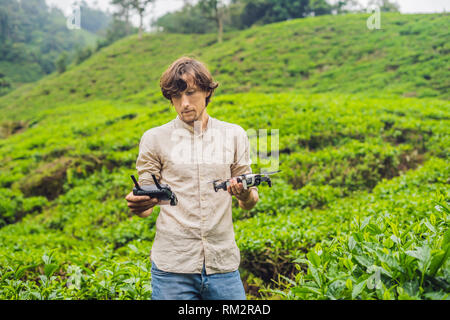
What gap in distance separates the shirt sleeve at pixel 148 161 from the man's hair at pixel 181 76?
0.30 meters

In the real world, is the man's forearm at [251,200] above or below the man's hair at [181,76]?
below

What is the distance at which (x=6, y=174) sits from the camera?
8703 mm

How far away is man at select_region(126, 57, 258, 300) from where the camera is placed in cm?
188

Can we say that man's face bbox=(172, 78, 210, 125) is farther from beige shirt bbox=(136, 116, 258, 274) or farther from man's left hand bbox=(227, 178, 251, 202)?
man's left hand bbox=(227, 178, 251, 202)

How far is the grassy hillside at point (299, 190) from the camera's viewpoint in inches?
73.5

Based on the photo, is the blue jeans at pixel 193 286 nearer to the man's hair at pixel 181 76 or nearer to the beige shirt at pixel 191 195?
the beige shirt at pixel 191 195

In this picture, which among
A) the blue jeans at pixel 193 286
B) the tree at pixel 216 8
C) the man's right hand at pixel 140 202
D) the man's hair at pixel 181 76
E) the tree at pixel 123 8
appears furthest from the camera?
the tree at pixel 123 8

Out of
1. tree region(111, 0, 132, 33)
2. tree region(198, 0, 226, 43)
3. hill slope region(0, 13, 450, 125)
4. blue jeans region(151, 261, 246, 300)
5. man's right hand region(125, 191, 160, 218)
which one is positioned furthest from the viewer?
tree region(111, 0, 132, 33)

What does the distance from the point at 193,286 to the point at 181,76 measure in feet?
3.88

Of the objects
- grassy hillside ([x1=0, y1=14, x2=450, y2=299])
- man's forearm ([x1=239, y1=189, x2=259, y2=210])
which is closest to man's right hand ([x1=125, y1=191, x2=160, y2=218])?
man's forearm ([x1=239, y1=189, x2=259, y2=210])

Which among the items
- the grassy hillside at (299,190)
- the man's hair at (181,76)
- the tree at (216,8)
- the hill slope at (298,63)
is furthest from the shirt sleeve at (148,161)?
the tree at (216,8)

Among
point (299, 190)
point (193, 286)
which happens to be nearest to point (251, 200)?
point (193, 286)

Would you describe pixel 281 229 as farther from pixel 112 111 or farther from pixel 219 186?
pixel 112 111

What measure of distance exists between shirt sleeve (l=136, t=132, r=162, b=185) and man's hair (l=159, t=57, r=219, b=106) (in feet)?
0.99
